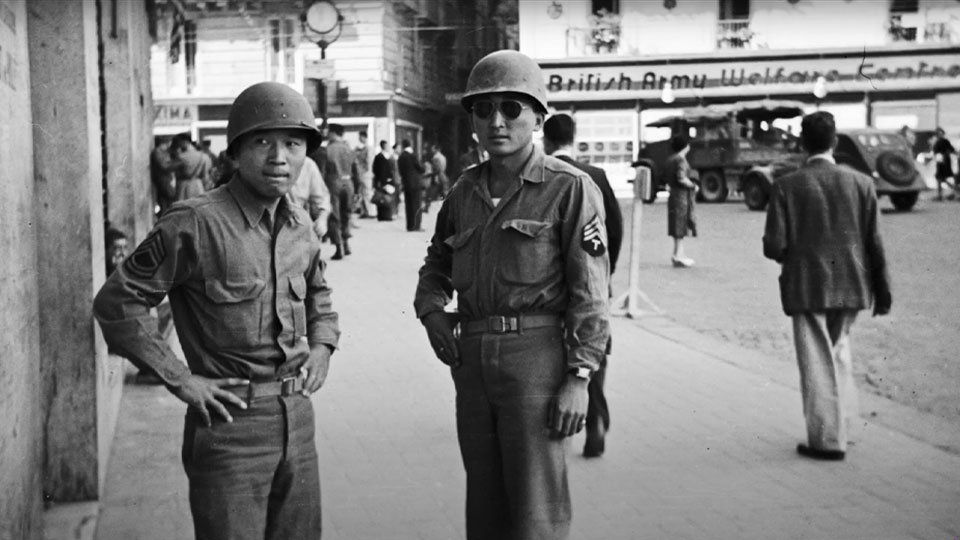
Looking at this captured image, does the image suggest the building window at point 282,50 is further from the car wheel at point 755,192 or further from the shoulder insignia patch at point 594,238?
the shoulder insignia patch at point 594,238

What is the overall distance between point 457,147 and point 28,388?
1369 inches

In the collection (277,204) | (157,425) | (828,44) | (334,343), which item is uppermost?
(828,44)

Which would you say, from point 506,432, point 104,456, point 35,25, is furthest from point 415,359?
point 506,432

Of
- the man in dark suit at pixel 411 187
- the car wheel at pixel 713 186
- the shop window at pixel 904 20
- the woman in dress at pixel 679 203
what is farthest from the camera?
the car wheel at pixel 713 186

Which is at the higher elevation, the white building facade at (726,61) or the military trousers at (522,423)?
the white building facade at (726,61)

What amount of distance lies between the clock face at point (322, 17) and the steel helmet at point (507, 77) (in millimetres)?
13685

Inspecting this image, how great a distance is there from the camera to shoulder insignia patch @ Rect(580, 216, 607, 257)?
360cm

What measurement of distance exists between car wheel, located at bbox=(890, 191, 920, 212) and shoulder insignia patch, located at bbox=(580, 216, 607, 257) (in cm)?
2313

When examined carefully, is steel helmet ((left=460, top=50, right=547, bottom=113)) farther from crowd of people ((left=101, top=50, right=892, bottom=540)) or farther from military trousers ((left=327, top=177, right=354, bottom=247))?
military trousers ((left=327, top=177, right=354, bottom=247))

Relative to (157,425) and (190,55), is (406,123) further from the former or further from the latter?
(157,425)

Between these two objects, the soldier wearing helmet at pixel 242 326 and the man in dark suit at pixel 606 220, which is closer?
the soldier wearing helmet at pixel 242 326

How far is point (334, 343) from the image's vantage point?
11.7ft

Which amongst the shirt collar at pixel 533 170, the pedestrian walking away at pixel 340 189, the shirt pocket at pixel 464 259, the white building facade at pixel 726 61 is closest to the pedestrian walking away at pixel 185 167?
the pedestrian walking away at pixel 340 189

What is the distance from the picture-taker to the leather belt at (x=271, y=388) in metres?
3.28
